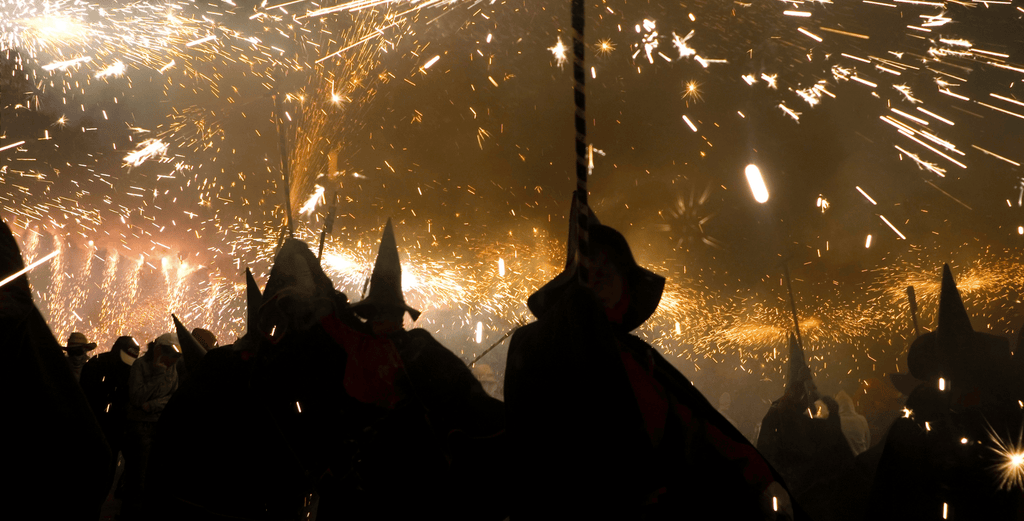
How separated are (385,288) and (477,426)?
1.18m

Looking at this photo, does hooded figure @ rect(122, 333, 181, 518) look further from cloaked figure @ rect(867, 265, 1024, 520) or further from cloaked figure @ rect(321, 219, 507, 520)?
cloaked figure @ rect(867, 265, 1024, 520)

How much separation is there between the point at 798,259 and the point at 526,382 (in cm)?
1126

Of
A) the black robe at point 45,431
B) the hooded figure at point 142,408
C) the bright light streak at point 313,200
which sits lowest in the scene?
the hooded figure at point 142,408

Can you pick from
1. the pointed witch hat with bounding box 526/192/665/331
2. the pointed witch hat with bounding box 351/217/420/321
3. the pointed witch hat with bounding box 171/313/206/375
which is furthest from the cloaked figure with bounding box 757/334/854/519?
the pointed witch hat with bounding box 171/313/206/375

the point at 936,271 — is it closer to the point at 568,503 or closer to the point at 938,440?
the point at 938,440

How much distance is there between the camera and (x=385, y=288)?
14.0 ft

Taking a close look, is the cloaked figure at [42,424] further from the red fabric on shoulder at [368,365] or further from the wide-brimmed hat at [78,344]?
the wide-brimmed hat at [78,344]

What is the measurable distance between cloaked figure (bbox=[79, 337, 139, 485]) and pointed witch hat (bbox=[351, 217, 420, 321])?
3.66 m

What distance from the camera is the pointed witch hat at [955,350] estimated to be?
3.81 metres

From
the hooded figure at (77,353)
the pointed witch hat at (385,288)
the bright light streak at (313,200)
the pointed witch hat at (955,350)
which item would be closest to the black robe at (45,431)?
the pointed witch hat at (385,288)

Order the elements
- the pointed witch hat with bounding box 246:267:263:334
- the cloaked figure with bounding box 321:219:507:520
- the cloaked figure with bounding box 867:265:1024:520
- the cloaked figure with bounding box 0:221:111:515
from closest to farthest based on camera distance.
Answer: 1. the cloaked figure with bounding box 0:221:111:515
2. the cloaked figure with bounding box 867:265:1024:520
3. the cloaked figure with bounding box 321:219:507:520
4. the pointed witch hat with bounding box 246:267:263:334

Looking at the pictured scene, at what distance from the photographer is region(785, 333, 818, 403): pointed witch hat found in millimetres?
7148

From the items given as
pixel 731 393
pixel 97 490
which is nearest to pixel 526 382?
pixel 97 490

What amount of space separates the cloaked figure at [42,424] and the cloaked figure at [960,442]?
3.80 metres
